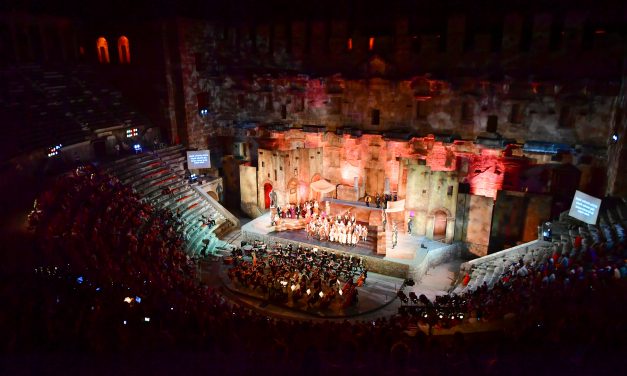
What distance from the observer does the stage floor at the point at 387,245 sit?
21531 mm

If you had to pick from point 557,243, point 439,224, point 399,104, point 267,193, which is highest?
point 399,104

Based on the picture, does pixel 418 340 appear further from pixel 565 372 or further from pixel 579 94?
pixel 579 94

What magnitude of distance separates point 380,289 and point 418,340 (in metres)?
10.5

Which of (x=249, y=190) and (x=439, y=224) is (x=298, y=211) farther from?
(x=439, y=224)

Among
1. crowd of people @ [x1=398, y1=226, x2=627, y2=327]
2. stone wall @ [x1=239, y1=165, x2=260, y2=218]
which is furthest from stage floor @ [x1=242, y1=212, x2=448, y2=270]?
crowd of people @ [x1=398, y1=226, x2=627, y2=327]

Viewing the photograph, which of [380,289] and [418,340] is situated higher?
[418,340]

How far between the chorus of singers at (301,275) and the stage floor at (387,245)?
1.26 metres

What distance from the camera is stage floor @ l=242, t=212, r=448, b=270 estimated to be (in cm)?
2153

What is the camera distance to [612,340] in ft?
27.8

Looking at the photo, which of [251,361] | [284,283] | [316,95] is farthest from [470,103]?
[251,361]

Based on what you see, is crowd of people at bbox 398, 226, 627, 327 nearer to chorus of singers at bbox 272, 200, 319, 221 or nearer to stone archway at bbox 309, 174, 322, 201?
chorus of singers at bbox 272, 200, 319, 221

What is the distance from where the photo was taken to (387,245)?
22750mm

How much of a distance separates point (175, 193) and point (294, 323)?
14337 mm

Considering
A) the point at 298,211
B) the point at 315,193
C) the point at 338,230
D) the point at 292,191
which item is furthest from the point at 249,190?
the point at 338,230
